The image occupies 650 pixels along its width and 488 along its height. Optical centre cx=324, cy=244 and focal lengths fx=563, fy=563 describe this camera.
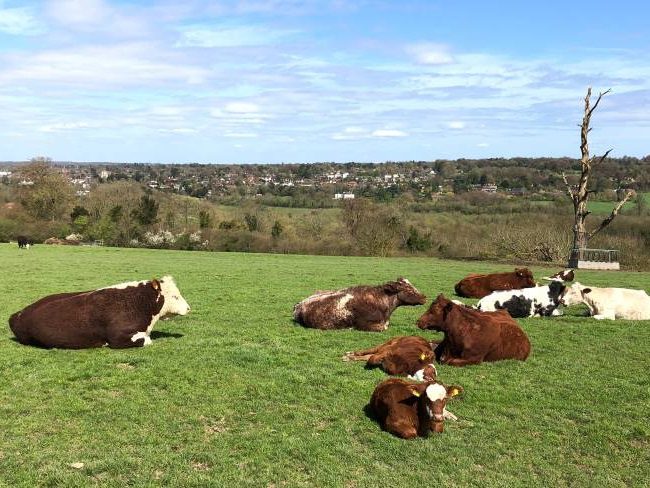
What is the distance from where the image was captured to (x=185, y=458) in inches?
230

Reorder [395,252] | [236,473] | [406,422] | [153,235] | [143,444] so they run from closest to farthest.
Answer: [236,473]
[143,444]
[406,422]
[395,252]
[153,235]

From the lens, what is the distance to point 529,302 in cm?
1319

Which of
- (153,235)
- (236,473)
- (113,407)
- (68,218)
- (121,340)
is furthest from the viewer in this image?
(68,218)

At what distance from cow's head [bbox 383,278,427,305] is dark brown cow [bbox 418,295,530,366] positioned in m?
2.57

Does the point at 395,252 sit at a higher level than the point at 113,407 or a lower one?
lower

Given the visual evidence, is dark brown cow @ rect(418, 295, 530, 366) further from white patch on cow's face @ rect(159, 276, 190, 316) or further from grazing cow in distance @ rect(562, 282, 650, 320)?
white patch on cow's face @ rect(159, 276, 190, 316)

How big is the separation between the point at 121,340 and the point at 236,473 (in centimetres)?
510

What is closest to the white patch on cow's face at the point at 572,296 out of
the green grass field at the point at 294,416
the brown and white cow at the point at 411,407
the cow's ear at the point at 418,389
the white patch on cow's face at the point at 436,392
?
the green grass field at the point at 294,416

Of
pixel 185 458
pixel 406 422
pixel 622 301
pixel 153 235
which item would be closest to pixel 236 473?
pixel 185 458

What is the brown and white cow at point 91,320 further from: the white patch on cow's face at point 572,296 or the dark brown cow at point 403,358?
the white patch on cow's face at point 572,296

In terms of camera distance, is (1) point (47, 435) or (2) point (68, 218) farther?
(2) point (68, 218)

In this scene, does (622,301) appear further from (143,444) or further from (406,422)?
(143,444)

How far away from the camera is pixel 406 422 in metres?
6.55

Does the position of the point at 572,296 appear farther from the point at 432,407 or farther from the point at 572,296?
the point at 432,407
